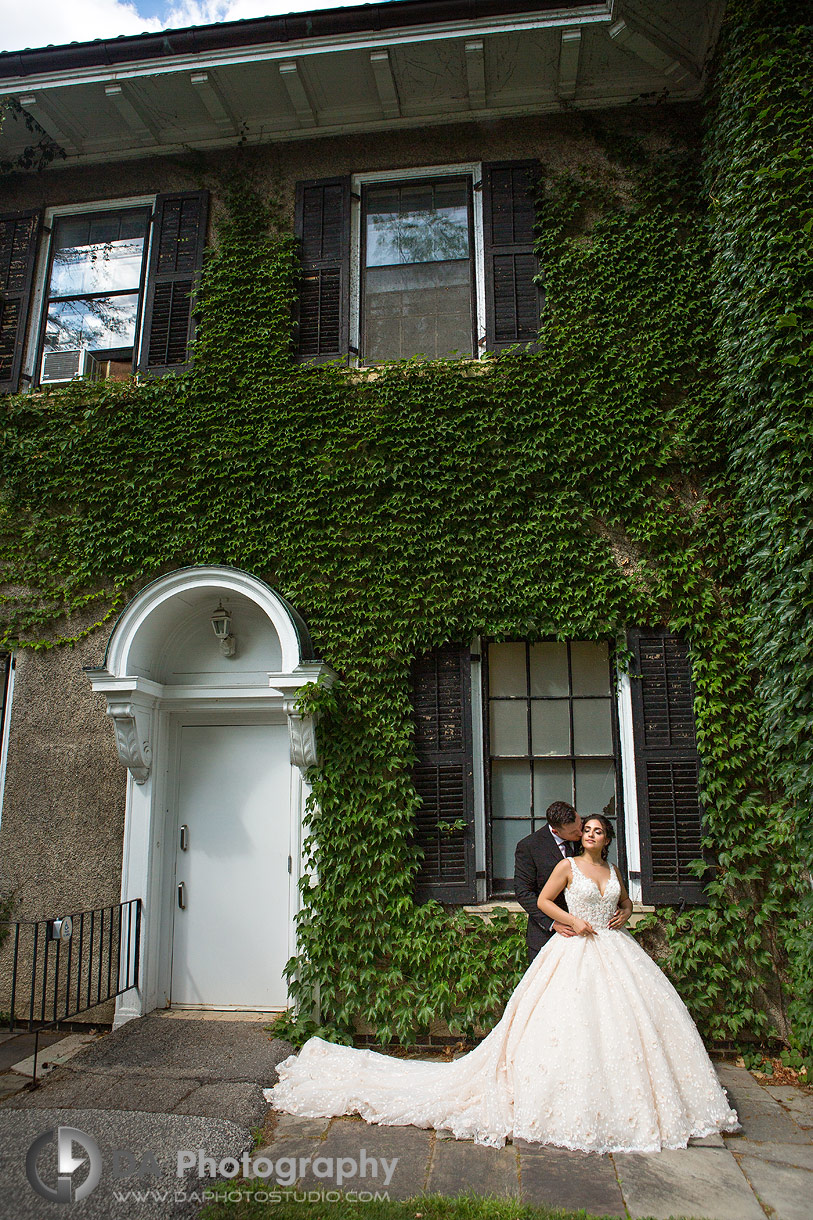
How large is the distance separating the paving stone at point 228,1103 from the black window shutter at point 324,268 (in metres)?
5.42

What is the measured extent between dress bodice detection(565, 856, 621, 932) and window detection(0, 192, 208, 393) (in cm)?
553

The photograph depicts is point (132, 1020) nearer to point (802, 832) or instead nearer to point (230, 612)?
point (230, 612)

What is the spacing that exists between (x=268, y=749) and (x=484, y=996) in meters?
2.46

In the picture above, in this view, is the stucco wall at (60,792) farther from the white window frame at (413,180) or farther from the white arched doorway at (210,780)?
the white window frame at (413,180)

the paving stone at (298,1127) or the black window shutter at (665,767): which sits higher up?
the black window shutter at (665,767)

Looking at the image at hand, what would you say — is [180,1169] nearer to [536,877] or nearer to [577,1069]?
[577,1069]

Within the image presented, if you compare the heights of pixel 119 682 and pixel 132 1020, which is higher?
pixel 119 682

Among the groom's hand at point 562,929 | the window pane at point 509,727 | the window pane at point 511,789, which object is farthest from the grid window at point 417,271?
the groom's hand at point 562,929

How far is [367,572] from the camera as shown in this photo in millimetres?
5848

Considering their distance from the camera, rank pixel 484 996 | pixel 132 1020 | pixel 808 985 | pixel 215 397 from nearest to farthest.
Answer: pixel 808 985, pixel 484 996, pixel 132 1020, pixel 215 397

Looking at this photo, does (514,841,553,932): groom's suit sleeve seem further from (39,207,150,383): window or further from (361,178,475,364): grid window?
(39,207,150,383): window

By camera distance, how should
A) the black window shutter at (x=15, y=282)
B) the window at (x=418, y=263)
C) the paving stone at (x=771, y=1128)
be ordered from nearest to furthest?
the paving stone at (x=771, y=1128)
the window at (x=418, y=263)
the black window shutter at (x=15, y=282)

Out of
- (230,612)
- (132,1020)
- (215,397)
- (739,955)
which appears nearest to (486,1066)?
(739,955)

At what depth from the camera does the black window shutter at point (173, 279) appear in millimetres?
6824
